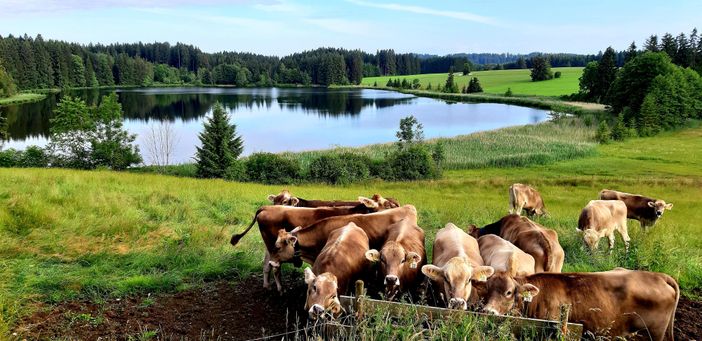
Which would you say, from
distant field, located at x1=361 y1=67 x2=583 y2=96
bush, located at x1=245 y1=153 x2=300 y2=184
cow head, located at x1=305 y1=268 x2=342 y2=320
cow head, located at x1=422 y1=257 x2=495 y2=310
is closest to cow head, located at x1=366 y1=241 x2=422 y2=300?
cow head, located at x1=422 y1=257 x2=495 y2=310

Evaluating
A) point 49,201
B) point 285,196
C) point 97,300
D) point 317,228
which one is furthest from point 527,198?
point 49,201

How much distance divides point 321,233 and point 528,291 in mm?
3727

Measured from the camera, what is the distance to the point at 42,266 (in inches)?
325

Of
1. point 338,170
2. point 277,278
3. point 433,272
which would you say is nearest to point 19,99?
point 338,170

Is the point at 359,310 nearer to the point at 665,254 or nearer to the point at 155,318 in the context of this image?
the point at 155,318

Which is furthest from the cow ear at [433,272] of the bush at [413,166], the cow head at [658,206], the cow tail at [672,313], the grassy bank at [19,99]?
the grassy bank at [19,99]

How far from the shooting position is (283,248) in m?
7.96

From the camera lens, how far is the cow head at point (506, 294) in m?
5.73

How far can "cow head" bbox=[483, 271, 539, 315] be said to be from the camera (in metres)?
5.73

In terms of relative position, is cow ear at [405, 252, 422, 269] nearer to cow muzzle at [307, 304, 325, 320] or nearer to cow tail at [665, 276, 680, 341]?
cow muzzle at [307, 304, 325, 320]

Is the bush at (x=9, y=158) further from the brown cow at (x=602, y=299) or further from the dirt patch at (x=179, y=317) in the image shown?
the brown cow at (x=602, y=299)

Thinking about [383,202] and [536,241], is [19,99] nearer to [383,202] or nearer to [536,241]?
[383,202]

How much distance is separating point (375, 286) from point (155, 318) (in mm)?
3231

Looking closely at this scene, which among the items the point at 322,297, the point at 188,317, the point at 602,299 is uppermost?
the point at 322,297
